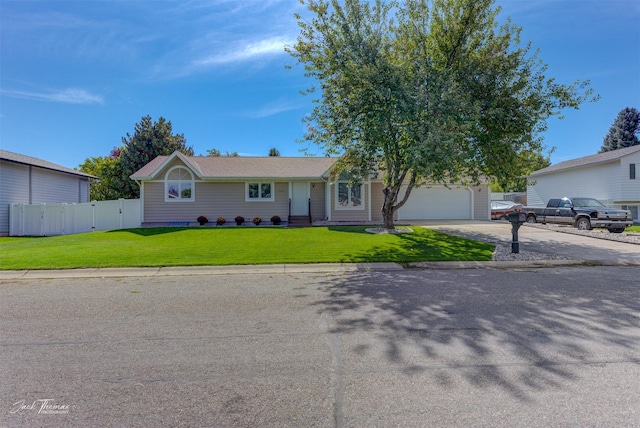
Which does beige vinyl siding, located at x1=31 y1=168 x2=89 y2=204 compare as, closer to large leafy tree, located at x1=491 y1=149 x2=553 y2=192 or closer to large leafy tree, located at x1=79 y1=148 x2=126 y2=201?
large leafy tree, located at x1=79 y1=148 x2=126 y2=201

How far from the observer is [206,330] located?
4766mm

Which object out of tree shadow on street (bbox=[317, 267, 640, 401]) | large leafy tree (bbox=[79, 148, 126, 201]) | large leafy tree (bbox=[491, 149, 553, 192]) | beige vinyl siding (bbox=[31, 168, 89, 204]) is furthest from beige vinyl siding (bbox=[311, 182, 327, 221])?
large leafy tree (bbox=[79, 148, 126, 201])

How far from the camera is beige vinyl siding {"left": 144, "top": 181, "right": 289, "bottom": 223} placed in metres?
21.2

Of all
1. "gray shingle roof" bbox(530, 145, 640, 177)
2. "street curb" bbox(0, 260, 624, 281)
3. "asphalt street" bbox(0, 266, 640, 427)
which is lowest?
"asphalt street" bbox(0, 266, 640, 427)

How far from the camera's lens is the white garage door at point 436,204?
23.7 metres

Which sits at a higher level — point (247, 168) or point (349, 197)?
point (247, 168)

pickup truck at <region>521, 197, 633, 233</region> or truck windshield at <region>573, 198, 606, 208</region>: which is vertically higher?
truck windshield at <region>573, 198, 606, 208</region>

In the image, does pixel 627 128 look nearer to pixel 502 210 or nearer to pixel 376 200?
pixel 502 210

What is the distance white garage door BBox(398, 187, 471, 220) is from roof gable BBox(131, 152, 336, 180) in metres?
6.01

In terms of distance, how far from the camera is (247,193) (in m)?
21.8

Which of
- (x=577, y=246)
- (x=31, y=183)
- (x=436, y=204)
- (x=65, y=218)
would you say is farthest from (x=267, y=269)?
(x=31, y=183)

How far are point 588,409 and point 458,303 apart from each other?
3.01m

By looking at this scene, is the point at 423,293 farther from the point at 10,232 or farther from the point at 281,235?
the point at 10,232

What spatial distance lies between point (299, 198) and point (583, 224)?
1520 centimetres
